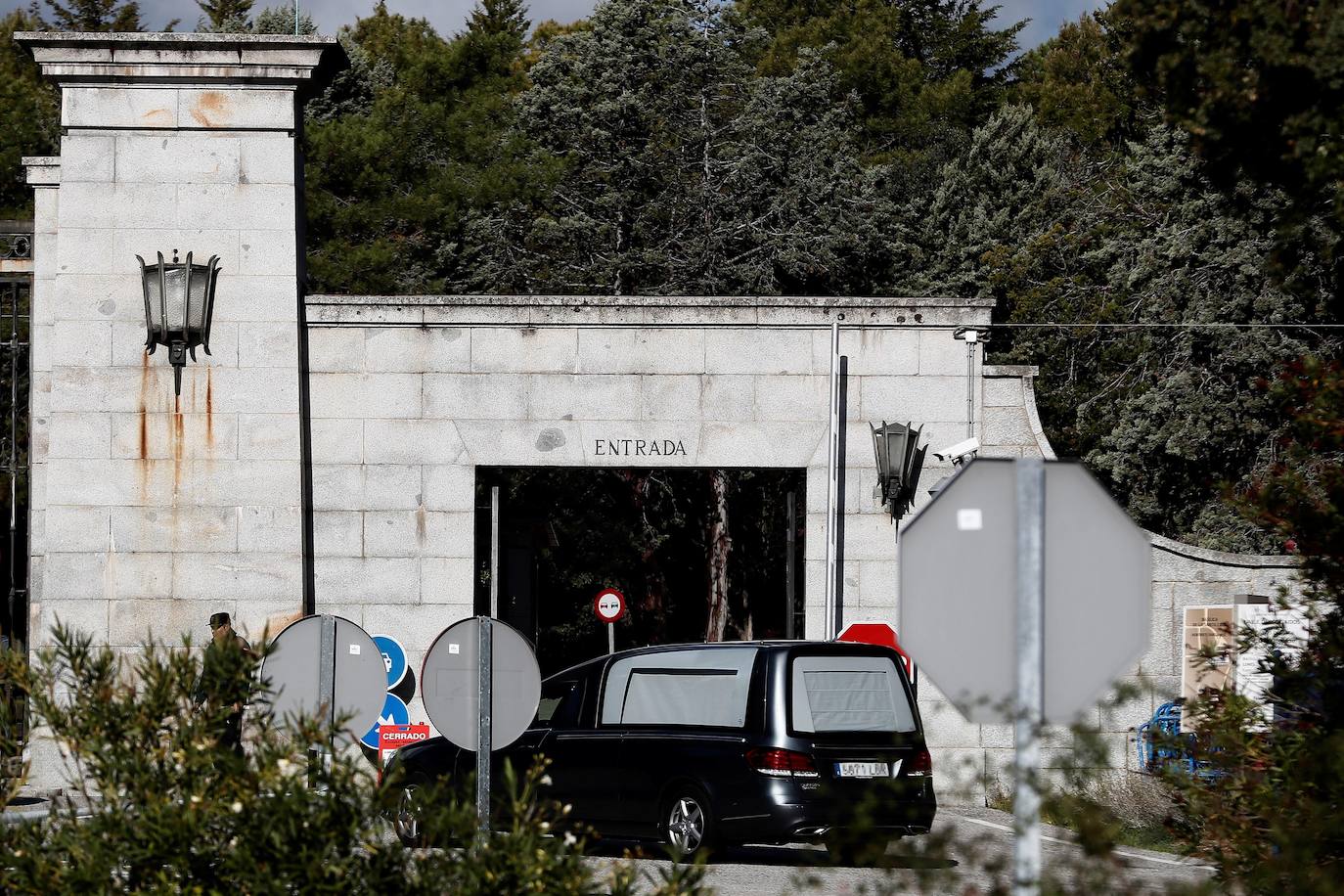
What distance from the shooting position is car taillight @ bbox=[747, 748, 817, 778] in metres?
12.7

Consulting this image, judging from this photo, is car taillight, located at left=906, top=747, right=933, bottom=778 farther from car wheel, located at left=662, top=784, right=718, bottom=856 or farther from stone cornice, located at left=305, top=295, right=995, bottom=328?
stone cornice, located at left=305, top=295, right=995, bottom=328

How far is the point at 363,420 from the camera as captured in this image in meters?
18.0

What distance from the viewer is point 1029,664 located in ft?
17.5

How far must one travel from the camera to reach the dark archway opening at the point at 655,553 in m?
37.5

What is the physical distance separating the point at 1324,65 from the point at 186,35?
39.8 ft

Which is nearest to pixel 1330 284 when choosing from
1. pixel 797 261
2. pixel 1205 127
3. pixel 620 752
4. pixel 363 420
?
pixel 797 261

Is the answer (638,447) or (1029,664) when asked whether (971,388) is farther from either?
(1029,664)

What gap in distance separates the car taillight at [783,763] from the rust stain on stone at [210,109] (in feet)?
28.8

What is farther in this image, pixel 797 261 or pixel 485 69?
pixel 485 69

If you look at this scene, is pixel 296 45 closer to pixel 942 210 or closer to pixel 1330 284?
pixel 1330 284

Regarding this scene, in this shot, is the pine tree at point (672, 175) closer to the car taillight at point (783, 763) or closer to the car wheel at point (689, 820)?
the car wheel at point (689, 820)

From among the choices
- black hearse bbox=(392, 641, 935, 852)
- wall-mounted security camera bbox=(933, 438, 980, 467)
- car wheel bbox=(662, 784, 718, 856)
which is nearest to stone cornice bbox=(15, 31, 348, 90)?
wall-mounted security camera bbox=(933, 438, 980, 467)

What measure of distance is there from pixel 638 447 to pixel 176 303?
4.57m

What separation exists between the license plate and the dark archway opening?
2253 cm
